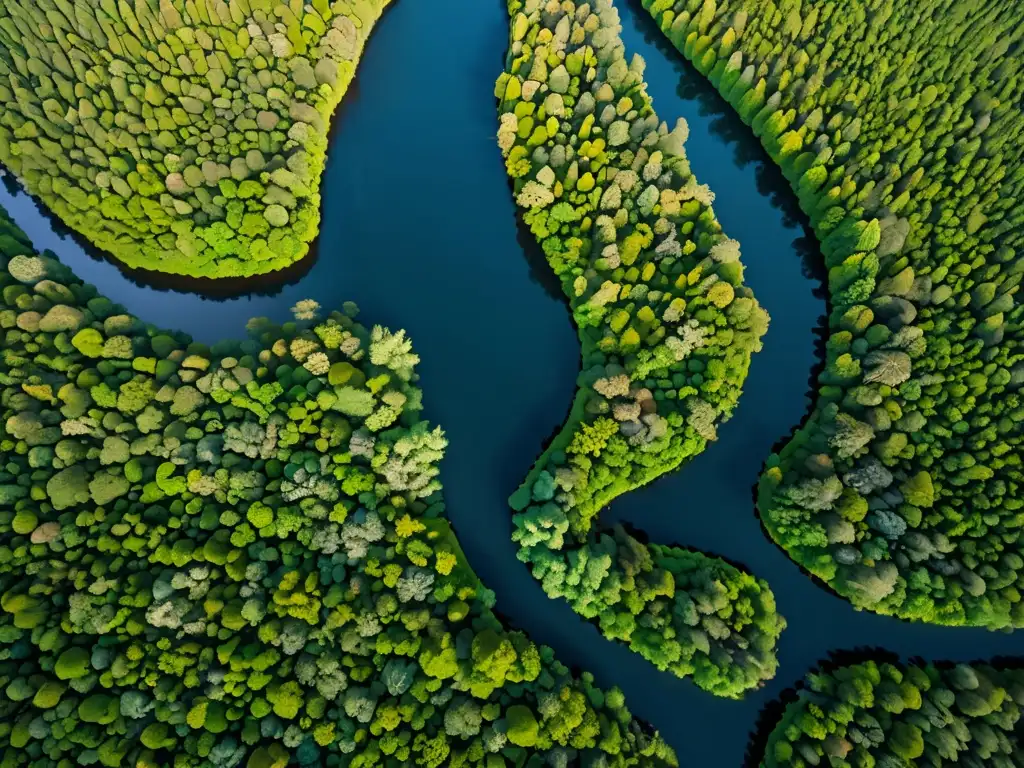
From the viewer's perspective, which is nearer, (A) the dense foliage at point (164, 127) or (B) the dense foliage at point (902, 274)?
(B) the dense foliage at point (902, 274)

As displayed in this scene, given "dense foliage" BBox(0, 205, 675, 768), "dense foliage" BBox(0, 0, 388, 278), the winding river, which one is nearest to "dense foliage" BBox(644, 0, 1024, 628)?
the winding river

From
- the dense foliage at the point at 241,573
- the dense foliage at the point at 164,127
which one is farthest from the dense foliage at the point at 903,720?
the dense foliage at the point at 164,127

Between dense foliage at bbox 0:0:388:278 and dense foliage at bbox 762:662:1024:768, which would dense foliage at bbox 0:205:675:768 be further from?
dense foliage at bbox 762:662:1024:768

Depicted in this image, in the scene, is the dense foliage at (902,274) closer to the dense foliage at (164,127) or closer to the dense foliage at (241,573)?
the dense foliage at (241,573)

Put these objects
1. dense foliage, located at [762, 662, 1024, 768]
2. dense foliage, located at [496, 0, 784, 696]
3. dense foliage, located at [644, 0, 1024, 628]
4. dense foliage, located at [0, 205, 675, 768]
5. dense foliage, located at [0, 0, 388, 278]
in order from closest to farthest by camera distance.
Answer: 1. dense foliage, located at [0, 205, 675, 768]
2. dense foliage, located at [762, 662, 1024, 768]
3. dense foliage, located at [496, 0, 784, 696]
4. dense foliage, located at [644, 0, 1024, 628]
5. dense foliage, located at [0, 0, 388, 278]

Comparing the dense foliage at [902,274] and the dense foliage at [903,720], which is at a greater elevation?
the dense foliage at [902,274]

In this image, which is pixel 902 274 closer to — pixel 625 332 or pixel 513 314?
pixel 625 332
